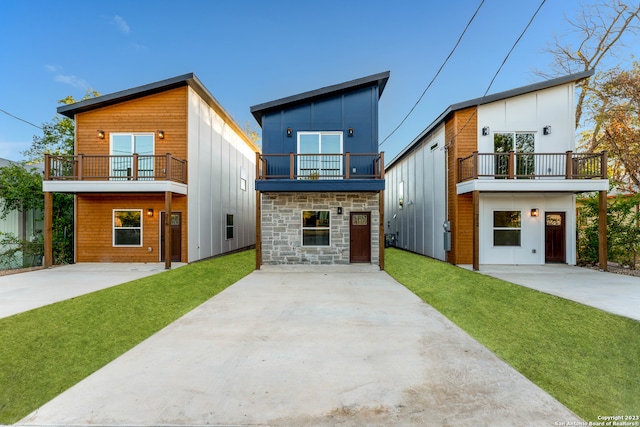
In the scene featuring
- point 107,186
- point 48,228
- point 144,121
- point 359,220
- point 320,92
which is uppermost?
point 320,92

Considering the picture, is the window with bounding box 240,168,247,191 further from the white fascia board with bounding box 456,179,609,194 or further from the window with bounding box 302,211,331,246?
the white fascia board with bounding box 456,179,609,194

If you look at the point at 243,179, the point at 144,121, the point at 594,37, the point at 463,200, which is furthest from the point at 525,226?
the point at 144,121

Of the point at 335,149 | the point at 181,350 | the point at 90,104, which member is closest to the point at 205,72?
the point at 90,104

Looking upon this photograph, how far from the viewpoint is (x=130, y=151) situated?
1153 centimetres

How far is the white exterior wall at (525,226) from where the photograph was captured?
36.9 feet

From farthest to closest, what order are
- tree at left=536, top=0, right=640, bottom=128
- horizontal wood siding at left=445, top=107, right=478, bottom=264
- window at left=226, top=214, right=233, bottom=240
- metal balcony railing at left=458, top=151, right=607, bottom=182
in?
window at left=226, top=214, right=233, bottom=240, tree at left=536, top=0, right=640, bottom=128, horizontal wood siding at left=445, top=107, right=478, bottom=264, metal balcony railing at left=458, top=151, right=607, bottom=182

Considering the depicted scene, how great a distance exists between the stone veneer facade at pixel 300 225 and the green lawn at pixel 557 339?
389cm

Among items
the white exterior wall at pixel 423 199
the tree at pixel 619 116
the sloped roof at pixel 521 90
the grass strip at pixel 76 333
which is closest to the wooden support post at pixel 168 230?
the grass strip at pixel 76 333

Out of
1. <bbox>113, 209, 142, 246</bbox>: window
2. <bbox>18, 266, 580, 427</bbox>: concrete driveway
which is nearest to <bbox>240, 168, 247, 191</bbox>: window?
<bbox>113, 209, 142, 246</bbox>: window

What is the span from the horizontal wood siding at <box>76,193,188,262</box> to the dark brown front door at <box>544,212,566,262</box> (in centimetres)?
1437

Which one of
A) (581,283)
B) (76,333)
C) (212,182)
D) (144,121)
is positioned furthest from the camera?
(212,182)

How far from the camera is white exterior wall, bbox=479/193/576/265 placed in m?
11.2

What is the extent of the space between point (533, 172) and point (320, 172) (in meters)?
8.09

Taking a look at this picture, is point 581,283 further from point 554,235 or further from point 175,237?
point 175,237
